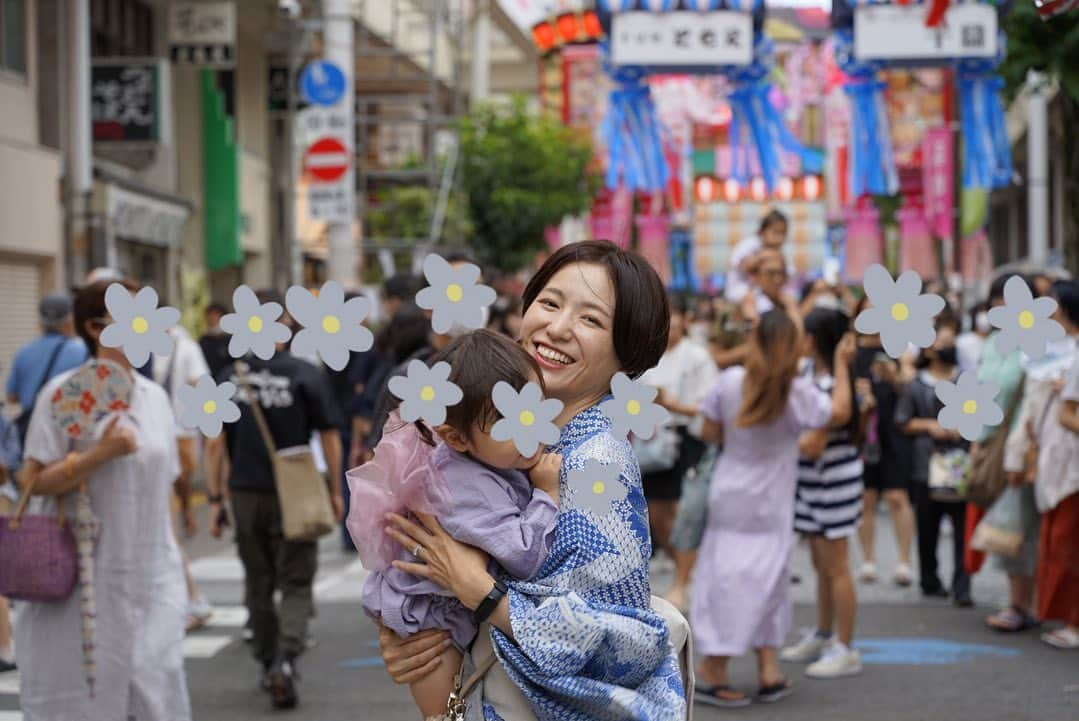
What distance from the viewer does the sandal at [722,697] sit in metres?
7.33

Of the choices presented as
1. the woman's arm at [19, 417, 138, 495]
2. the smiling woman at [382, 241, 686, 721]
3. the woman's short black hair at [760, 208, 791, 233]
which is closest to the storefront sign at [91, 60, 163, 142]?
the woman's short black hair at [760, 208, 791, 233]

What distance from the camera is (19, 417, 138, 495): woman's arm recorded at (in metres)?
5.30

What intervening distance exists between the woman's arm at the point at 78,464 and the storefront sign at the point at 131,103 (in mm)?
12110

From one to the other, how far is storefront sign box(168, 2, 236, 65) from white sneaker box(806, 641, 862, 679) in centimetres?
1308

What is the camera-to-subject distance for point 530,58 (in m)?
54.2

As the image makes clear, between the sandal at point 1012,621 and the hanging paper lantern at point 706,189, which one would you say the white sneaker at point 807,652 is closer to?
the sandal at point 1012,621

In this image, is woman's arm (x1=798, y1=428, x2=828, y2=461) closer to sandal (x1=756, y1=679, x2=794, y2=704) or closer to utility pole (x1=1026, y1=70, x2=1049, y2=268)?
sandal (x1=756, y1=679, x2=794, y2=704)

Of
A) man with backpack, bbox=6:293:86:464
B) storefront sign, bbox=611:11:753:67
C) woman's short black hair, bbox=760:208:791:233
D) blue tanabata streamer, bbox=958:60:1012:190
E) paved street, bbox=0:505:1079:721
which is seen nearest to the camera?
paved street, bbox=0:505:1079:721

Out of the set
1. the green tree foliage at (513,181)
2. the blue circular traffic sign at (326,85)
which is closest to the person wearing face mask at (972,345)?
the blue circular traffic sign at (326,85)

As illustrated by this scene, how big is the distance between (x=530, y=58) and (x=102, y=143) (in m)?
38.2

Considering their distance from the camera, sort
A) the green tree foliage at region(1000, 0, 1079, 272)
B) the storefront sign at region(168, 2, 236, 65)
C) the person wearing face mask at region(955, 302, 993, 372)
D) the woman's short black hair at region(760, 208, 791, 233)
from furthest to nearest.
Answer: the storefront sign at region(168, 2, 236, 65) < the person wearing face mask at region(955, 302, 993, 372) < the woman's short black hair at region(760, 208, 791, 233) < the green tree foliage at region(1000, 0, 1079, 272)

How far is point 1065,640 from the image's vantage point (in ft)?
28.4

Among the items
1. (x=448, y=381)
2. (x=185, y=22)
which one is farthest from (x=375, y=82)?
(x=448, y=381)

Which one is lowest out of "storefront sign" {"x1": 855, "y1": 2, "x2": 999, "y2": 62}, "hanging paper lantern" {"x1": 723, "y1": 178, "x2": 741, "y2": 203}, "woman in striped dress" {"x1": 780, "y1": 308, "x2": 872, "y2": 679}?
"woman in striped dress" {"x1": 780, "y1": 308, "x2": 872, "y2": 679}
